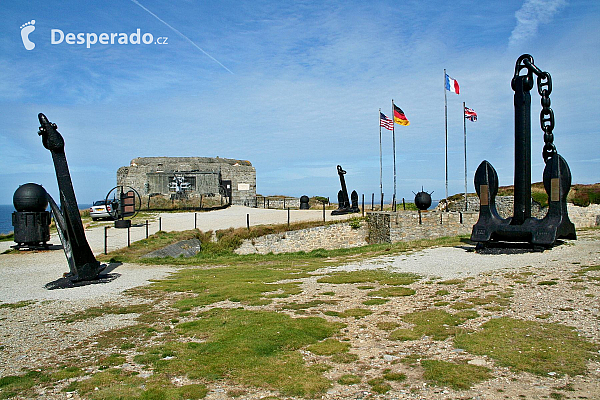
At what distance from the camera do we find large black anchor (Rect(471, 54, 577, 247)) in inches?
468

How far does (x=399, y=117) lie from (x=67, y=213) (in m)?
17.6

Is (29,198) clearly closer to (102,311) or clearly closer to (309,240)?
(102,311)

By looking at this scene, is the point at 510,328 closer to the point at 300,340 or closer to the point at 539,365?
the point at 539,365

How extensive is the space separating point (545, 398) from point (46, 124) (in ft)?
33.9

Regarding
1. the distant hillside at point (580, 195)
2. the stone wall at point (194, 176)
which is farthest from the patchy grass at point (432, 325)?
the stone wall at point (194, 176)

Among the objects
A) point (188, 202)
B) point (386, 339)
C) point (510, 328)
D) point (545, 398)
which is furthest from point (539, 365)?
point (188, 202)

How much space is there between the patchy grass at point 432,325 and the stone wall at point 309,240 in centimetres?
1337

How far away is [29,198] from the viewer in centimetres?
1535

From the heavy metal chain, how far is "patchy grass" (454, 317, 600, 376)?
8163mm

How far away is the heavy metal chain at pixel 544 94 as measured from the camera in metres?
12.4

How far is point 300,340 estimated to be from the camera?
219 inches

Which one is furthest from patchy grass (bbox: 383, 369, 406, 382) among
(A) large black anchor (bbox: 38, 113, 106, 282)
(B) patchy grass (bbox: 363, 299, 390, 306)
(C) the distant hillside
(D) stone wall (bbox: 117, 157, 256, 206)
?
(D) stone wall (bbox: 117, 157, 256, 206)

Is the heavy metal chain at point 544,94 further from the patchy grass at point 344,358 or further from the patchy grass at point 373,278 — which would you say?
the patchy grass at point 344,358

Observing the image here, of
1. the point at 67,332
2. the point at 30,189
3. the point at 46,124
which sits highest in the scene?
the point at 46,124
